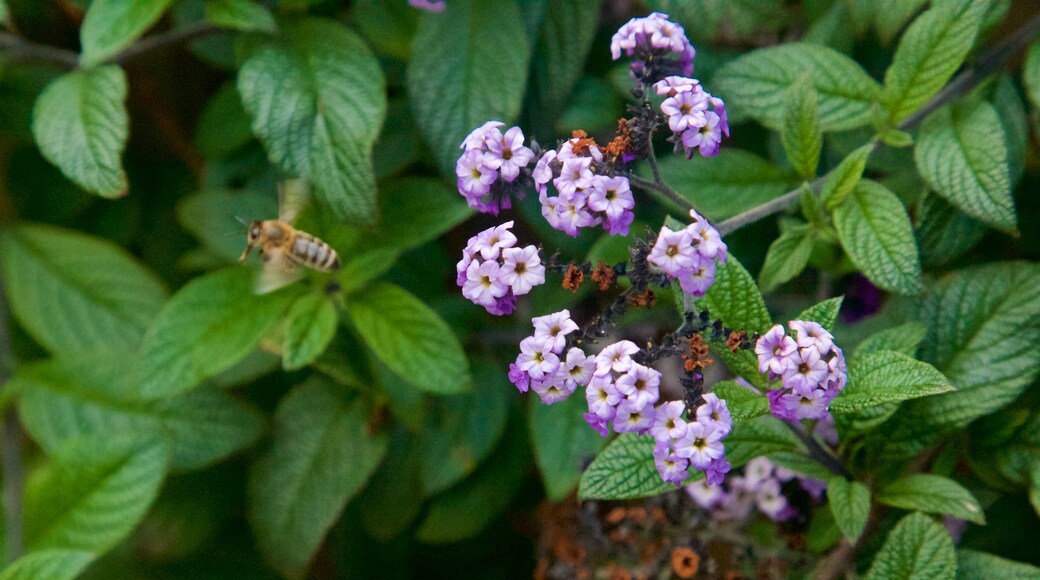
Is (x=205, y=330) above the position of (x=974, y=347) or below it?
below

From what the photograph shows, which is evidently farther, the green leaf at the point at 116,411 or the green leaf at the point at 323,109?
the green leaf at the point at 116,411

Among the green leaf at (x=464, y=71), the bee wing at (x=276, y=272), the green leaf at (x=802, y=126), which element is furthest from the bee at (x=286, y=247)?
the green leaf at (x=802, y=126)

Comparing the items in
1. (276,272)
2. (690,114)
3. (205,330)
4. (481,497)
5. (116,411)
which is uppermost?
(690,114)

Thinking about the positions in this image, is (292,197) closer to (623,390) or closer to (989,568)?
(623,390)

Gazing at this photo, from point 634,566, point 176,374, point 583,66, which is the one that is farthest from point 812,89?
point 176,374

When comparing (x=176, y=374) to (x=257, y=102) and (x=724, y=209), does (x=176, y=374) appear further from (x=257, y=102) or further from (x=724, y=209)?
(x=724, y=209)

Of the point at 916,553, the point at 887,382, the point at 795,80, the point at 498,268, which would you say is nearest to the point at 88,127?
the point at 498,268

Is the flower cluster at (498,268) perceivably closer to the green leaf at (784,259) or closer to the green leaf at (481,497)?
the green leaf at (784,259)
